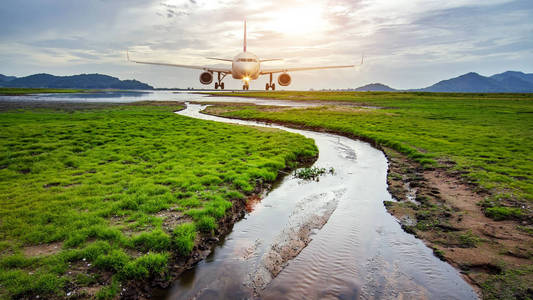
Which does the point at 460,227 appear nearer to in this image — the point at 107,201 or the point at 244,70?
the point at 107,201

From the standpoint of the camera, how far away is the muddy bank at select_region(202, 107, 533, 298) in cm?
627

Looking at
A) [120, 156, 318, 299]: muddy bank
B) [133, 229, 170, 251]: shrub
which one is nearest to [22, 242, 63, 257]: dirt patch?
[133, 229, 170, 251]: shrub

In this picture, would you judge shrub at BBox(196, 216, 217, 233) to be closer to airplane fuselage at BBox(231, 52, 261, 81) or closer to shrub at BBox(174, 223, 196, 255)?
shrub at BBox(174, 223, 196, 255)

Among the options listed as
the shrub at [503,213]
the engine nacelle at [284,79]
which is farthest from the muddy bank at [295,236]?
the engine nacelle at [284,79]

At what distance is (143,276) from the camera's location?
6.08 m

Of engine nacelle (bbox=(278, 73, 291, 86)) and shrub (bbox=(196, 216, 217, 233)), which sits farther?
engine nacelle (bbox=(278, 73, 291, 86))

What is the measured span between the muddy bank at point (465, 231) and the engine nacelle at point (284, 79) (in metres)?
49.6

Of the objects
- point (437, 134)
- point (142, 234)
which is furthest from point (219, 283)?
point (437, 134)

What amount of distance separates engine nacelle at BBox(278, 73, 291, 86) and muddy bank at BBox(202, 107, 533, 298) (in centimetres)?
4961

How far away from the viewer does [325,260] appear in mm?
7324

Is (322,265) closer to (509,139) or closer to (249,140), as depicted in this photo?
(249,140)

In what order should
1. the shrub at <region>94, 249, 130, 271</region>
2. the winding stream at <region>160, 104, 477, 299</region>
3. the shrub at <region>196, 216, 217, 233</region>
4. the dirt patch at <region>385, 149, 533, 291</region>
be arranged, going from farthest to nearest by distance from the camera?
the shrub at <region>196, 216, 217, 233</region>
the dirt patch at <region>385, 149, 533, 291</region>
the winding stream at <region>160, 104, 477, 299</region>
the shrub at <region>94, 249, 130, 271</region>

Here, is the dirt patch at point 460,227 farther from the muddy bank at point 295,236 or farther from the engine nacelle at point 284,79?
the engine nacelle at point 284,79

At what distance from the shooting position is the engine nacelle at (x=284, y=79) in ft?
197
